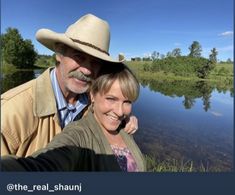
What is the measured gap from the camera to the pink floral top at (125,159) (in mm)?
A: 2549

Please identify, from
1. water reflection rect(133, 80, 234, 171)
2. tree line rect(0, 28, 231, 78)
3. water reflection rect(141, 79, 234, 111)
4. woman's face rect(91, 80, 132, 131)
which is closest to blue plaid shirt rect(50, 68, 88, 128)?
woman's face rect(91, 80, 132, 131)

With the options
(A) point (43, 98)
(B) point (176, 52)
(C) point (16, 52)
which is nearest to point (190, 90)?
(B) point (176, 52)

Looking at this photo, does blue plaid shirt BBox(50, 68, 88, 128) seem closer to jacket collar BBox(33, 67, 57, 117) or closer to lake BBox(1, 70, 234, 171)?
jacket collar BBox(33, 67, 57, 117)

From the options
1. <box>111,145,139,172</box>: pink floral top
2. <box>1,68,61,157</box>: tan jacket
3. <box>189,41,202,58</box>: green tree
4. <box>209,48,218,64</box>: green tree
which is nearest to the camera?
<box>111,145,139,172</box>: pink floral top

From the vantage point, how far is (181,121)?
16.1 metres

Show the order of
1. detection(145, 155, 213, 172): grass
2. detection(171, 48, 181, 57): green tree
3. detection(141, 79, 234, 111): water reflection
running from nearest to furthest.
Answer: detection(145, 155, 213, 172): grass, detection(141, 79, 234, 111): water reflection, detection(171, 48, 181, 57): green tree

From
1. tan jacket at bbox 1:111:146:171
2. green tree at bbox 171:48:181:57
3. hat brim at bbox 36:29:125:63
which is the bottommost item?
tan jacket at bbox 1:111:146:171

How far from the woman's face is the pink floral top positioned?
5.7 inches

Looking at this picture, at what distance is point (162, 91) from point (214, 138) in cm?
1075

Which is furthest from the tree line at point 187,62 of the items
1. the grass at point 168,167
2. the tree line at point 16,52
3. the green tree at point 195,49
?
the grass at point 168,167

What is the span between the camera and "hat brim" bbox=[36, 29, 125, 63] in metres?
2.81

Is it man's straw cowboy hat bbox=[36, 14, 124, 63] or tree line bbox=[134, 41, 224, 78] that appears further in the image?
tree line bbox=[134, 41, 224, 78]

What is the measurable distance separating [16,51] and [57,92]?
26.2 meters

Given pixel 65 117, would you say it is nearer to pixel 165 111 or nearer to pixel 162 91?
pixel 165 111
